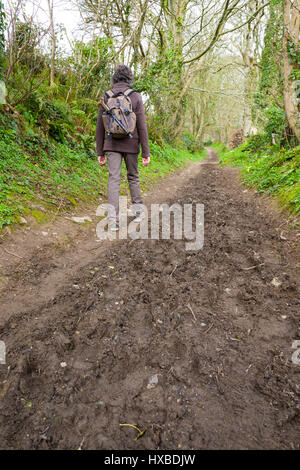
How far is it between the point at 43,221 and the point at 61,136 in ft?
11.2

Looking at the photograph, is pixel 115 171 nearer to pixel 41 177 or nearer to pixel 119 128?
pixel 119 128

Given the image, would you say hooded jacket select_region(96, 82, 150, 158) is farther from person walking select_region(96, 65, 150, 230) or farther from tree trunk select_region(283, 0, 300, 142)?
tree trunk select_region(283, 0, 300, 142)

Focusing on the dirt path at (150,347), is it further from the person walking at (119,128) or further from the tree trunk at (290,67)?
the tree trunk at (290,67)

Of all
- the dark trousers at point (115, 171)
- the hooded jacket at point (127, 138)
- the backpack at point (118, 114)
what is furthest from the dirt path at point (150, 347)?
the backpack at point (118, 114)

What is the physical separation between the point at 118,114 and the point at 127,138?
1.22 ft

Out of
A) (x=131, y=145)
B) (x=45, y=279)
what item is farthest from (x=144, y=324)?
(x=131, y=145)

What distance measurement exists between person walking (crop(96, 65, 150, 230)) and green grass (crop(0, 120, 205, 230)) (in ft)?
3.06

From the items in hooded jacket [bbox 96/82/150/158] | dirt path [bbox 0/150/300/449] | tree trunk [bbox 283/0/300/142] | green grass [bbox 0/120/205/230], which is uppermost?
tree trunk [bbox 283/0/300/142]

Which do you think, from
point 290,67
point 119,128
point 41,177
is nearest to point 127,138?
point 119,128

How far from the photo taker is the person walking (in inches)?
145

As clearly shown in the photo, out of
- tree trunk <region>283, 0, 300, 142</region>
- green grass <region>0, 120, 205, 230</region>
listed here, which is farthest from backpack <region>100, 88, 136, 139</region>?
tree trunk <region>283, 0, 300, 142</region>

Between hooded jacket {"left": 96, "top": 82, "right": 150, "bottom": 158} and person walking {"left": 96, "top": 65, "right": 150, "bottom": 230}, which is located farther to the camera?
hooded jacket {"left": 96, "top": 82, "right": 150, "bottom": 158}

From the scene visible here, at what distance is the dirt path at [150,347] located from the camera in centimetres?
125

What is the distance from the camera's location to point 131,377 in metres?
1.52
